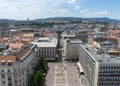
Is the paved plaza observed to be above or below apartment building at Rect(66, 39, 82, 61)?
below

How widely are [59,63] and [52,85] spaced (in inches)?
2252

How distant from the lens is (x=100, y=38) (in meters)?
190

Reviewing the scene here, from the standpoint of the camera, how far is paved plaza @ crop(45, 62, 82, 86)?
125m

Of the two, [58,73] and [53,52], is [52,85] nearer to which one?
[58,73]

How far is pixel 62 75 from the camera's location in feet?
465

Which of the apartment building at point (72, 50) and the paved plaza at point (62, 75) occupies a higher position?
the apartment building at point (72, 50)

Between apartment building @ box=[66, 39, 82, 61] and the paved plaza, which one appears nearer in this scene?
the paved plaza

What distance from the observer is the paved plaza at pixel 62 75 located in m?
125

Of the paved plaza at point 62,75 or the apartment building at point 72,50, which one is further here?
the apartment building at point 72,50

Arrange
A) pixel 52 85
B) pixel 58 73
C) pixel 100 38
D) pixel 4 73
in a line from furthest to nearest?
pixel 100 38 < pixel 58 73 < pixel 52 85 < pixel 4 73

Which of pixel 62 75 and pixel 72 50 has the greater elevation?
pixel 72 50

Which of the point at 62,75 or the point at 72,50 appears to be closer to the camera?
the point at 62,75

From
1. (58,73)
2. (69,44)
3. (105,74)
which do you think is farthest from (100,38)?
(105,74)

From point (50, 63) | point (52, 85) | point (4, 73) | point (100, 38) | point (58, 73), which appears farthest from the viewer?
point (100, 38)
